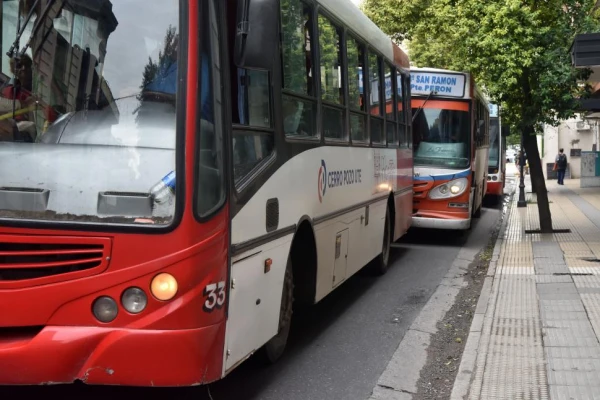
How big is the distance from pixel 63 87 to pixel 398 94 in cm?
771

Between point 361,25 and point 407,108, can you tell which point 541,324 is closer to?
point 361,25

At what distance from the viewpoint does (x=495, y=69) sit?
13.7 metres

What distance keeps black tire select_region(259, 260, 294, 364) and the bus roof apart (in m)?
2.61

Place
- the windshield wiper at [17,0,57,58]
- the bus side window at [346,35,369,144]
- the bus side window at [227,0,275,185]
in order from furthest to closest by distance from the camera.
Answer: the bus side window at [346,35,369,144], the bus side window at [227,0,275,185], the windshield wiper at [17,0,57,58]

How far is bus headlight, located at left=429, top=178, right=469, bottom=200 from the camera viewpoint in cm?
1414

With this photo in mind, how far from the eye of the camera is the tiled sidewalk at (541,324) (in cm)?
568

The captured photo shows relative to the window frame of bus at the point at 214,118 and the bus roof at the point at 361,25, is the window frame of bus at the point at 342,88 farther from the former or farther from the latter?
the window frame of bus at the point at 214,118

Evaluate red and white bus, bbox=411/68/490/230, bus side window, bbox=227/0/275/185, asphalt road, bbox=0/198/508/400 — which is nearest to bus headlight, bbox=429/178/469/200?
red and white bus, bbox=411/68/490/230

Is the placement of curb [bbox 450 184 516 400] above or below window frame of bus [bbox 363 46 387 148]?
below

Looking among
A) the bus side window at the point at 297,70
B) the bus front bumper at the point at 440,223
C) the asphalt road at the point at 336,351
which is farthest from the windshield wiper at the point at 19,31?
the bus front bumper at the point at 440,223

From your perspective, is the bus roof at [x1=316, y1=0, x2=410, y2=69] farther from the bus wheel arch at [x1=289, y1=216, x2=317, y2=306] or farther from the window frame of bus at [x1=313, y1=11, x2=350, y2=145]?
the bus wheel arch at [x1=289, y1=216, x2=317, y2=306]

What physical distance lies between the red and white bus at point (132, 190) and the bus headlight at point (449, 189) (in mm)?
9260

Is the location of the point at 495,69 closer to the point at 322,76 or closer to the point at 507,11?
the point at 507,11

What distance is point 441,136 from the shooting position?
1450 centimetres
